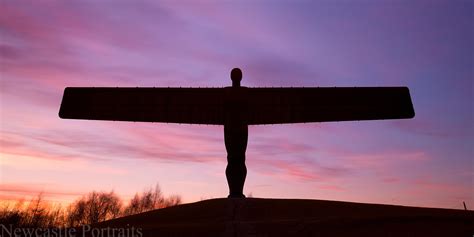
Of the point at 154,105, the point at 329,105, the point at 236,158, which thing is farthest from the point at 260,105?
the point at 154,105

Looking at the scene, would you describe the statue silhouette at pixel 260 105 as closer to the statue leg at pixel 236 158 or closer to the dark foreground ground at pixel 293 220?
the statue leg at pixel 236 158

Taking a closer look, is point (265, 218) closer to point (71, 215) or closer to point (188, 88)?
point (188, 88)

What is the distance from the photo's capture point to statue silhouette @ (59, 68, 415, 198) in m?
14.2

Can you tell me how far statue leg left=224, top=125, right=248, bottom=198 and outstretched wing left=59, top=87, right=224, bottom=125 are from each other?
906 millimetres

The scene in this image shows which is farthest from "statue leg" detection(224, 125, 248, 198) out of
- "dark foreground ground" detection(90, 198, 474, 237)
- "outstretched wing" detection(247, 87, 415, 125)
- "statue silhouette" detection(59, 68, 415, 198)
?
"outstretched wing" detection(247, 87, 415, 125)

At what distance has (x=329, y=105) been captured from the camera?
14250mm

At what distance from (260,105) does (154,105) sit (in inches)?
136

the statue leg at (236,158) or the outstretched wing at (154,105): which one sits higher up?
the outstretched wing at (154,105)

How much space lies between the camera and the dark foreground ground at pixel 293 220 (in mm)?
9836

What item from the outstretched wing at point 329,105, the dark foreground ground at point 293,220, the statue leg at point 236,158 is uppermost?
the outstretched wing at point 329,105

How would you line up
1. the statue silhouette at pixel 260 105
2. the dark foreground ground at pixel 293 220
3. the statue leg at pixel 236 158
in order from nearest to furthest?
1. the dark foreground ground at pixel 293 220
2. the statue leg at pixel 236 158
3. the statue silhouette at pixel 260 105

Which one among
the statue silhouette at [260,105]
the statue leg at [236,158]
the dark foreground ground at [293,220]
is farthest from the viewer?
the statue silhouette at [260,105]

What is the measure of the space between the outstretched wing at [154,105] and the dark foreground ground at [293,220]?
114 inches

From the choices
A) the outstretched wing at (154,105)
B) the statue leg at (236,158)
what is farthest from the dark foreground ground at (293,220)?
the outstretched wing at (154,105)
